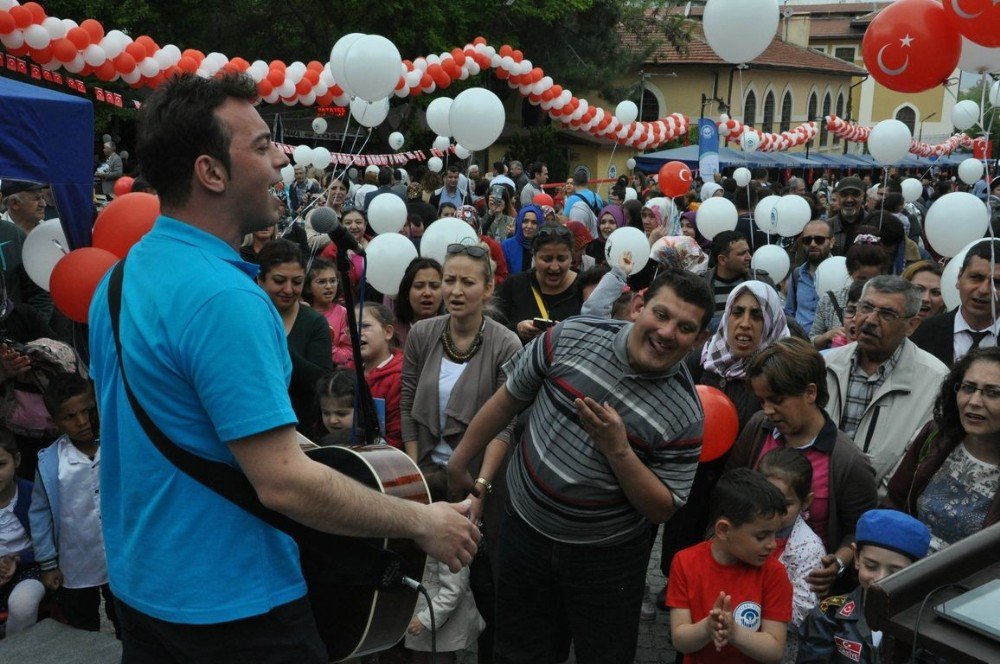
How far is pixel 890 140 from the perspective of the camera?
9.74 metres

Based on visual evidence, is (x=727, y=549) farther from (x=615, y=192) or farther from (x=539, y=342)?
(x=615, y=192)

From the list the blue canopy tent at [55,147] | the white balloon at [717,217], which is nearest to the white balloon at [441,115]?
the white balloon at [717,217]

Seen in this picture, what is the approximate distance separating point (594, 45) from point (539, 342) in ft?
99.3

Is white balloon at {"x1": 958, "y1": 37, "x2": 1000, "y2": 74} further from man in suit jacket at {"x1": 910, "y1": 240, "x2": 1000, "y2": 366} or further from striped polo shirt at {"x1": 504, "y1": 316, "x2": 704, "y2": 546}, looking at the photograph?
striped polo shirt at {"x1": 504, "y1": 316, "x2": 704, "y2": 546}

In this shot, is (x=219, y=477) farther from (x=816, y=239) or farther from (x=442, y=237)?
(x=816, y=239)

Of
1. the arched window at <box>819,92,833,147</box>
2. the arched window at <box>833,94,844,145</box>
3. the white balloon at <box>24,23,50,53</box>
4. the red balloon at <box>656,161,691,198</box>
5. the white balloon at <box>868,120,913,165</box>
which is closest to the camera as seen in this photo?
the white balloon at <box>24,23,50,53</box>

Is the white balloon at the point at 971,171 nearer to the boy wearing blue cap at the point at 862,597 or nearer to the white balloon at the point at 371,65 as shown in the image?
the white balloon at the point at 371,65

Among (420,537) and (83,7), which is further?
(83,7)

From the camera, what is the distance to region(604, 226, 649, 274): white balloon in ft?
21.1

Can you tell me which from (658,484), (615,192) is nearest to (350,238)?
(658,484)

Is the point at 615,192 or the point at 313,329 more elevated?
the point at 615,192

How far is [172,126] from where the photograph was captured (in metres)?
1.77

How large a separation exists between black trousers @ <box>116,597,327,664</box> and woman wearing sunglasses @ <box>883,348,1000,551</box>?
2.07m

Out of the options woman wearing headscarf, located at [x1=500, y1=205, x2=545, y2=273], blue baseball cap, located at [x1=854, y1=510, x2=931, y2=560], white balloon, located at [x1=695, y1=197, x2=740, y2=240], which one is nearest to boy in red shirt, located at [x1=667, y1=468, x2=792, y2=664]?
blue baseball cap, located at [x1=854, y1=510, x2=931, y2=560]
